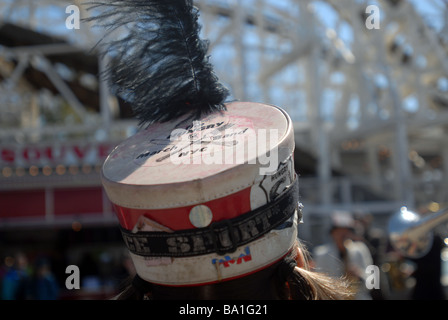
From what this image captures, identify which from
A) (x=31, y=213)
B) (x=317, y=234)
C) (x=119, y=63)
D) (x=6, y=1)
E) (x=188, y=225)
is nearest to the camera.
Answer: (x=188, y=225)

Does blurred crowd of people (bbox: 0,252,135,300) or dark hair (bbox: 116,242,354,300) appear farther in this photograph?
blurred crowd of people (bbox: 0,252,135,300)

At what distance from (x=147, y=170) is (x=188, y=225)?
18 cm

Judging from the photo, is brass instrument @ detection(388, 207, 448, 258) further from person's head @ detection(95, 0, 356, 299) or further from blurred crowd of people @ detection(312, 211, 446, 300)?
Answer: person's head @ detection(95, 0, 356, 299)

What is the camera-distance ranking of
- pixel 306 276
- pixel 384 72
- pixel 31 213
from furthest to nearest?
pixel 384 72, pixel 31 213, pixel 306 276

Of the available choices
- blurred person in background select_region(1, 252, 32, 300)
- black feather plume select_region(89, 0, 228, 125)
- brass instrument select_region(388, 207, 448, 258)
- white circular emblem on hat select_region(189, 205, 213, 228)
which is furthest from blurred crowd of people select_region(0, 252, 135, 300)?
white circular emblem on hat select_region(189, 205, 213, 228)

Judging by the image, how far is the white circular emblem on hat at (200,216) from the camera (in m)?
1.16

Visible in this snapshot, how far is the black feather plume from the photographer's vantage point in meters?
1.42

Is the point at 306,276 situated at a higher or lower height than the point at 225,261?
lower

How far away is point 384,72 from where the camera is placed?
486 inches

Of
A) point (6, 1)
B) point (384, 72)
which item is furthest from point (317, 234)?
point (6, 1)

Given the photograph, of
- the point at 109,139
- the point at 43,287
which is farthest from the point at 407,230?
the point at 109,139

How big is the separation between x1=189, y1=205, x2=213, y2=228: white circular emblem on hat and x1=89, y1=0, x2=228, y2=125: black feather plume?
0.42 metres

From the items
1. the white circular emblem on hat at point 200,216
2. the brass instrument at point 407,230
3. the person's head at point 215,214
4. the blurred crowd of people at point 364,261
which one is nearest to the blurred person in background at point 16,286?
the blurred crowd of people at point 364,261
